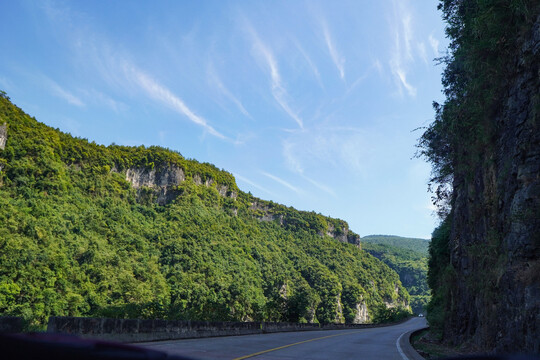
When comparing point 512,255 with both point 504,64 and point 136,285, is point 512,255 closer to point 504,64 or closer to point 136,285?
point 504,64

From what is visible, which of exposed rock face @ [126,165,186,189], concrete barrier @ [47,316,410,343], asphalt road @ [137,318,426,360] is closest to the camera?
asphalt road @ [137,318,426,360]

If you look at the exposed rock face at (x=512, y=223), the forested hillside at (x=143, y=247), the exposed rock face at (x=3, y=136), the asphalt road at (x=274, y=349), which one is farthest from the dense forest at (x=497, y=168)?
the exposed rock face at (x=3, y=136)

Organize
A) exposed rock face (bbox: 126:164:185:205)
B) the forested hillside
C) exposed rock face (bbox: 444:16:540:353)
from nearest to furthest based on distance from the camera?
exposed rock face (bbox: 444:16:540:353) → the forested hillside → exposed rock face (bbox: 126:164:185:205)

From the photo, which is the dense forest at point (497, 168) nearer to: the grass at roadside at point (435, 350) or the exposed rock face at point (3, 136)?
the grass at roadside at point (435, 350)

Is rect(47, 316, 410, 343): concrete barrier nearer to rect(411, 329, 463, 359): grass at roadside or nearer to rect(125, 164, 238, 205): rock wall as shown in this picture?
rect(411, 329, 463, 359): grass at roadside

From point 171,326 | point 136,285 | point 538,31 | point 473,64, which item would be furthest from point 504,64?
point 136,285

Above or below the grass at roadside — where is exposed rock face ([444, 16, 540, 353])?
above

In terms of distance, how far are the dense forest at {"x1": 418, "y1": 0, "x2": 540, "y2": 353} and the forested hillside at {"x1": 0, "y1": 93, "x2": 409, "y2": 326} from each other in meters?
28.7

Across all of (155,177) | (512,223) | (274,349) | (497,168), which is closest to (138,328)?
(274,349)

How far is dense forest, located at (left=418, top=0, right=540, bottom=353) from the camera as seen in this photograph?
9.55 m

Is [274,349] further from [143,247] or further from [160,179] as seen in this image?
[160,179]

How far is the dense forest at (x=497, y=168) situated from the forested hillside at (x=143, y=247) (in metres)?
28.7

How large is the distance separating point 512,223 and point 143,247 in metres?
112

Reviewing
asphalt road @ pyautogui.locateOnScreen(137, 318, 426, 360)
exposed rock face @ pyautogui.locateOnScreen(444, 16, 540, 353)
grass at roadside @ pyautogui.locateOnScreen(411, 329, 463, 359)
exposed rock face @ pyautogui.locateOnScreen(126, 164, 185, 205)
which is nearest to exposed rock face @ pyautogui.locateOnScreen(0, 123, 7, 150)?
exposed rock face @ pyautogui.locateOnScreen(126, 164, 185, 205)
